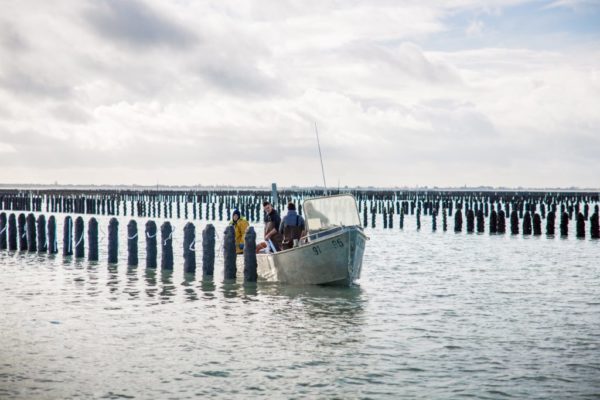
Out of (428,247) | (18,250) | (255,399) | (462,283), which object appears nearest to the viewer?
(255,399)

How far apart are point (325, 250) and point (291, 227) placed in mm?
1251

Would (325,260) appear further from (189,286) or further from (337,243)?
(189,286)

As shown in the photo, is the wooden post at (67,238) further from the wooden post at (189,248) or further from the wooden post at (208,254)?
the wooden post at (208,254)

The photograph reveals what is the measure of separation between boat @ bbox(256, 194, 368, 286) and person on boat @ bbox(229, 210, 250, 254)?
4.55 feet

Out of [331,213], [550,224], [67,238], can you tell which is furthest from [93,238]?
[550,224]

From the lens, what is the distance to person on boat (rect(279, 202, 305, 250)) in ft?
57.7

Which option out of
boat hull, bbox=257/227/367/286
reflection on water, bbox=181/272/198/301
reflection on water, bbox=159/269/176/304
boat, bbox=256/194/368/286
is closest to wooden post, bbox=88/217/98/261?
reflection on water, bbox=159/269/176/304


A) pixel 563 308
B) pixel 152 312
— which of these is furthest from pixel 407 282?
pixel 152 312

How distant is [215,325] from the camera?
1275 centimetres

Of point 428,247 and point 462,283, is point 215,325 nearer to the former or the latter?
point 462,283

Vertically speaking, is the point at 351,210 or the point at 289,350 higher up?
the point at 351,210

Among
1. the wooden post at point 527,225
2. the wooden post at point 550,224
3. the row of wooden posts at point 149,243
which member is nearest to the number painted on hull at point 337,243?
the row of wooden posts at point 149,243

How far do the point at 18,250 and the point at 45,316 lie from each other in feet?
47.7

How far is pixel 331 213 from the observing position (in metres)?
17.7
